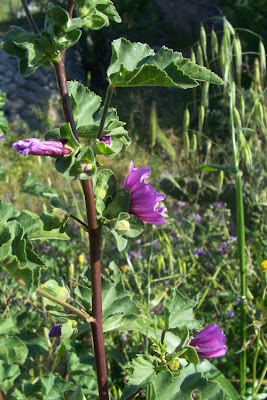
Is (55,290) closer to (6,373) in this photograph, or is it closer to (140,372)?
(140,372)

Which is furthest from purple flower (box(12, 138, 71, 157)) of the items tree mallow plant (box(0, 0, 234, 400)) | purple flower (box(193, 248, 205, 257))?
purple flower (box(193, 248, 205, 257))

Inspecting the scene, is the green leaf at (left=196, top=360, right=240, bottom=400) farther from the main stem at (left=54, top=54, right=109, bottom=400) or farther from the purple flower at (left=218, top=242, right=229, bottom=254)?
the purple flower at (left=218, top=242, right=229, bottom=254)

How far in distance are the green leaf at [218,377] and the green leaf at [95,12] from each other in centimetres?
92

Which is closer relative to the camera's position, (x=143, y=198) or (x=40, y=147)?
(x=40, y=147)

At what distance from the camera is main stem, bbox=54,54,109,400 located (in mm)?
639

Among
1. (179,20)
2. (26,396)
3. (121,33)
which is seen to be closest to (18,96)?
(121,33)

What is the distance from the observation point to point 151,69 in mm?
603

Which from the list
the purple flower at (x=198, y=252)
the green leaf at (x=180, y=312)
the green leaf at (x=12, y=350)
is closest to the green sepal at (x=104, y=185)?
the green leaf at (x=180, y=312)

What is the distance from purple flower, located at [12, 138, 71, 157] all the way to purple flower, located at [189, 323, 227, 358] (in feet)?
1.20

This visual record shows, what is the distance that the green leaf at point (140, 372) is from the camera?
2.50 feet

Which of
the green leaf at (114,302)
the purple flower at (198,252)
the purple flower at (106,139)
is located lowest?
the purple flower at (198,252)

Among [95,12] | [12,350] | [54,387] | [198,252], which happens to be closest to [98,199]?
[95,12]

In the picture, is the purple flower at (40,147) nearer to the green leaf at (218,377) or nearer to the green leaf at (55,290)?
the green leaf at (55,290)

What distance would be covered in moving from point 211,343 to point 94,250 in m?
0.25
